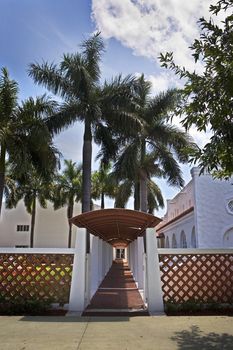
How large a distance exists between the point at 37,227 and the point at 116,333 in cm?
4494

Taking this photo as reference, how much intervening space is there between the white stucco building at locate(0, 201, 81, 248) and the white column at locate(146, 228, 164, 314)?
40986 mm

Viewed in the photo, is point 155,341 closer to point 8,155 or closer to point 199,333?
point 199,333

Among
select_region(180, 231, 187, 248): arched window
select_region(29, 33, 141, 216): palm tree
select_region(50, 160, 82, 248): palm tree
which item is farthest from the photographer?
select_region(50, 160, 82, 248): palm tree

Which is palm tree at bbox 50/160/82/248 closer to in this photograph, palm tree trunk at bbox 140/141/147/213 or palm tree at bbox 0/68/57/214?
palm tree trunk at bbox 140/141/147/213

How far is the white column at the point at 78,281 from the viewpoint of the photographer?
9.76 metres

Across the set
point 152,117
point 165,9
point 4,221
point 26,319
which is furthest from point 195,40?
point 4,221

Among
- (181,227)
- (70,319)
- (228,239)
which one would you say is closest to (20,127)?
(70,319)

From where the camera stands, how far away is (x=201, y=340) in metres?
6.75

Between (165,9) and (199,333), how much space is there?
6729 millimetres

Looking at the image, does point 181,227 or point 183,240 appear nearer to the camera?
point 183,240

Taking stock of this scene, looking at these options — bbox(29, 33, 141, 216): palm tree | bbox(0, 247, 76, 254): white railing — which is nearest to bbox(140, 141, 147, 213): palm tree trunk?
bbox(29, 33, 141, 216): palm tree

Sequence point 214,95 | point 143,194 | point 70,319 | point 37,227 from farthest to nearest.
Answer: point 37,227
point 143,194
point 70,319
point 214,95

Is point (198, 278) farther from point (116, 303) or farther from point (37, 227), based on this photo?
point (37, 227)

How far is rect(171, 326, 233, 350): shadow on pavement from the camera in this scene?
6.28 metres
